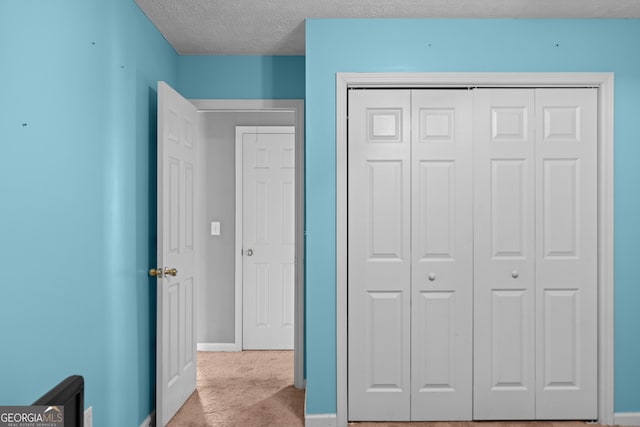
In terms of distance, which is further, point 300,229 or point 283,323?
point 283,323

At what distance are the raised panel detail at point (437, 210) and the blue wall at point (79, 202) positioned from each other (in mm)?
1761

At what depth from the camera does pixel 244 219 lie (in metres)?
4.81

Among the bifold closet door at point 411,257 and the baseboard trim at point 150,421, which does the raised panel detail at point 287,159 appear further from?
the baseboard trim at point 150,421

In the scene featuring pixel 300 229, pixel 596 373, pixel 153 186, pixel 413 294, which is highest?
pixel 153 186

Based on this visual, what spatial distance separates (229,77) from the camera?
3.79 meters

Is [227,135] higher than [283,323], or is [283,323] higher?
[227,135]

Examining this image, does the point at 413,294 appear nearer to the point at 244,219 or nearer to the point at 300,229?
the point at 300,229

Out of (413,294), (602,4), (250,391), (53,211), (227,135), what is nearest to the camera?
(53,211)

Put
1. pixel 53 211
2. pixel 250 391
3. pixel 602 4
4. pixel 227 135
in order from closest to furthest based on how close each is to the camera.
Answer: pixel 53 211, pixel 602 4, pixel 250 391, pixel 227 135

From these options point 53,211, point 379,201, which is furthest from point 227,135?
point 53,211

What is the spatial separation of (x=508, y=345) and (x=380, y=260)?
976mm

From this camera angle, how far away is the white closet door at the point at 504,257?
304cm

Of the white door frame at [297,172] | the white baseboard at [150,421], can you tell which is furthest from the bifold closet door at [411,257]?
the white baseboard at [150,421]

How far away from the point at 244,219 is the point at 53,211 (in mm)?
2909
